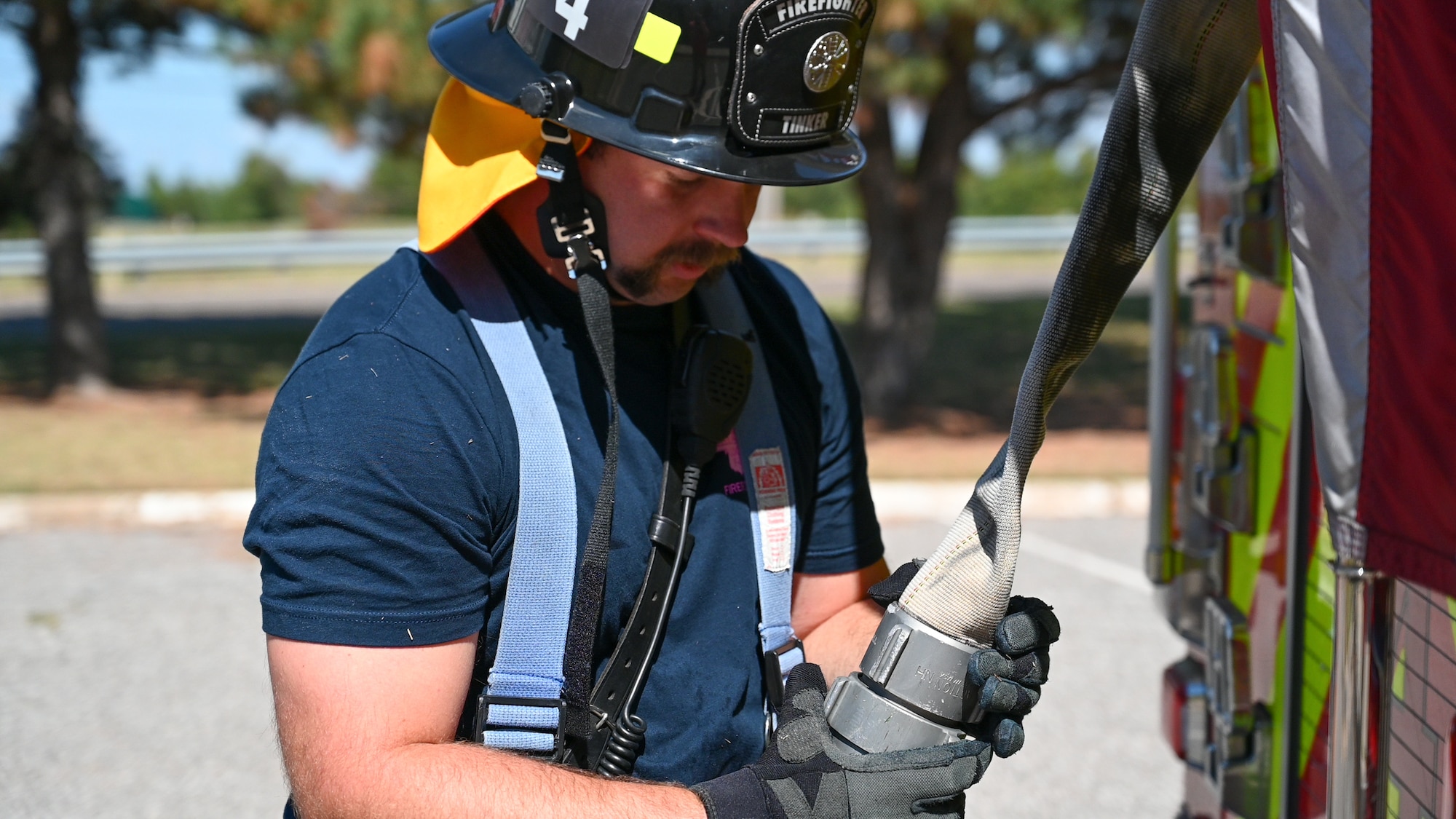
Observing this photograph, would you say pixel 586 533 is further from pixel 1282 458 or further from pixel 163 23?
pixel 163 23

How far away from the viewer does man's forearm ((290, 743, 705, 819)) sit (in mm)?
1499

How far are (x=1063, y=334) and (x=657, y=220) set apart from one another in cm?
61

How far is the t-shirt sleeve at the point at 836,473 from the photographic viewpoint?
211cm

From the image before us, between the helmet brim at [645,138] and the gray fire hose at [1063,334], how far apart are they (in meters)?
0.48

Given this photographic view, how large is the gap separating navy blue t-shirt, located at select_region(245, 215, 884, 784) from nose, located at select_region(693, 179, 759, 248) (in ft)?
0.53

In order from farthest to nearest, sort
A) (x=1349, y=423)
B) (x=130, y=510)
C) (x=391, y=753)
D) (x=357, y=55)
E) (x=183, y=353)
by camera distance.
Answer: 1. (x=183, y=353)
2. (x=357, y=55)
3. (x=130, y=510)
4. (x=391, y=753)
5. (x=1349, y=423)

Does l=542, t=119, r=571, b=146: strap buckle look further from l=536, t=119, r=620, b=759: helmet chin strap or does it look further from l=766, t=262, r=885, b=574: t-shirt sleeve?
l=766, t=262, r=885, b=574: t-shirt sleeve

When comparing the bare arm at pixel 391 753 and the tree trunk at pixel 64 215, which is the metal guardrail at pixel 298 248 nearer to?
the tree trunk at pixel 64 215

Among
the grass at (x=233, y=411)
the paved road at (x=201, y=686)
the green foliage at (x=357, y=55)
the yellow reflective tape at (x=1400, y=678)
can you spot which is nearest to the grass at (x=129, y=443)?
the grass at (x=233, y=411)

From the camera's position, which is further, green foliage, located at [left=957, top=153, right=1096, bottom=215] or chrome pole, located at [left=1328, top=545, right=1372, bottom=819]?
green foliage, located at [left=957, top=153, right=1096, bottom=215]

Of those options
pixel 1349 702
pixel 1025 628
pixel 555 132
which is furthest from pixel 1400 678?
pixel 555 132

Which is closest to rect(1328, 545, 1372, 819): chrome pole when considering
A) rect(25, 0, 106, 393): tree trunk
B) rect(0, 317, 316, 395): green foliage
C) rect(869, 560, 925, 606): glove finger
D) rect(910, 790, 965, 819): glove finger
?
rect(910, 790, 965, 819): glove finger

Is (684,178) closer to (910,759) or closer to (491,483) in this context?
(491,483)

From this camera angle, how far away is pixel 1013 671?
1.62m
